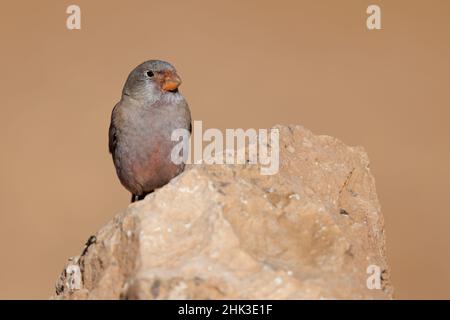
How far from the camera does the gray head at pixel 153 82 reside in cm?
655

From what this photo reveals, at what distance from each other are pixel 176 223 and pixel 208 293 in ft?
1.66

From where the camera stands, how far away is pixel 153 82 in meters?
6.57

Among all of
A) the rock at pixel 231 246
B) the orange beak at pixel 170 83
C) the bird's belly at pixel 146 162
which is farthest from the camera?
the orange beak at pixel 170 83

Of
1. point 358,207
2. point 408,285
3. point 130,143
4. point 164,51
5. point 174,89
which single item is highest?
point 164,51

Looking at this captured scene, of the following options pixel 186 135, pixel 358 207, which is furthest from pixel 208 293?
pixel 186 135

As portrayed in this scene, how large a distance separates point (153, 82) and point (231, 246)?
107 inches

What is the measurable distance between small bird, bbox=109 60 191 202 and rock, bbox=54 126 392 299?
153 cm

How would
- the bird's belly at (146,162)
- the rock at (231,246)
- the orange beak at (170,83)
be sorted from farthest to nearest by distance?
the orange beak at (170,83) → the bird's belly at (146,162) → the rock at (231,246)

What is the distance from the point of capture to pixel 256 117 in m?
12.2

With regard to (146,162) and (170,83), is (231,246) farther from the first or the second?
(170,83)

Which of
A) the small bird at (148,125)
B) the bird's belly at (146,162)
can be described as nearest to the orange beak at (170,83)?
the small bird at (148,125)

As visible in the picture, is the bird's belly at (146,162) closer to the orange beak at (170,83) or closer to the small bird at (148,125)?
the small bird at (148,125)

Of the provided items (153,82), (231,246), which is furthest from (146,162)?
(231,246)
